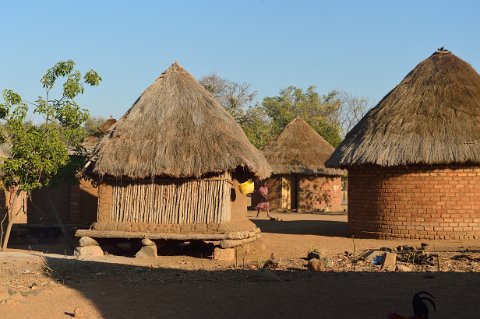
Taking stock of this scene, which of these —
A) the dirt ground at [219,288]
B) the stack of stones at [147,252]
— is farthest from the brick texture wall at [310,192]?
the stack of stones at [147,252]

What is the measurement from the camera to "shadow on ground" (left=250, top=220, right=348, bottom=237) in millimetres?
16405

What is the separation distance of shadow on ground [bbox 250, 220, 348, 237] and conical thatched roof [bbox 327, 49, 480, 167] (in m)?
2.05

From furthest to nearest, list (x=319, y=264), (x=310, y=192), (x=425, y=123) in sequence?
(x=310, y=192)
(x=425, y=123)
(x=319, y=264)

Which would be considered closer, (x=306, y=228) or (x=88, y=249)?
(x=88, y=249)

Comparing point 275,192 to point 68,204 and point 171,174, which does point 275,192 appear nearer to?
point 68,204

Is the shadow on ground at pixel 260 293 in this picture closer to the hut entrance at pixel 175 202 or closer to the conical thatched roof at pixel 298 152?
the hut entrance at pixel 175 202

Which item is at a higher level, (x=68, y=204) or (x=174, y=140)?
(x=174, y=140)

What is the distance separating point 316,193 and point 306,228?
898cm

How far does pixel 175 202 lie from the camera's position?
12.8m

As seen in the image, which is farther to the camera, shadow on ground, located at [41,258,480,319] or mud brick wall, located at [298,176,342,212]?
mud brick wall, located at [298,176,342,212]

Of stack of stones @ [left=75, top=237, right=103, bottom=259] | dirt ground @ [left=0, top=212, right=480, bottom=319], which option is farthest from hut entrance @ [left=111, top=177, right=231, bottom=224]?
dirt ground @ [left=0, top=212, right=480, bottom=319]

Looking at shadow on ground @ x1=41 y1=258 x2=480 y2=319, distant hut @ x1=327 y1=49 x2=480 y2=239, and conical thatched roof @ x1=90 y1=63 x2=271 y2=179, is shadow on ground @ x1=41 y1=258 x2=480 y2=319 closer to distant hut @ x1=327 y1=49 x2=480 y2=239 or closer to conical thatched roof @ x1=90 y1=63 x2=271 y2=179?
conical thatched roof @ x1=90 y1=63 x2=271 y2=179

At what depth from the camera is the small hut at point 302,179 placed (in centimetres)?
2609

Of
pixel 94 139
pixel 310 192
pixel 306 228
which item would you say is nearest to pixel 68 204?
pixel 94 139
